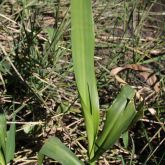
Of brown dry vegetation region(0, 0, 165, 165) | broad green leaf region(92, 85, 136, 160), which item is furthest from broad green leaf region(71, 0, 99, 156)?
brown dry vegetation region(0, 0, 165, 165)

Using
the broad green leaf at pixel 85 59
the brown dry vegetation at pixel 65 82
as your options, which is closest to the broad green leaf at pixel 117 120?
the broad green leaf at pixel 85 59

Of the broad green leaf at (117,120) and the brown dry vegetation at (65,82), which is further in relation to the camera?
the brown dry vegetation at (65,82)

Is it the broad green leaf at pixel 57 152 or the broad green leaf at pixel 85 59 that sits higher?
the broad green leaf at pixel 85 59

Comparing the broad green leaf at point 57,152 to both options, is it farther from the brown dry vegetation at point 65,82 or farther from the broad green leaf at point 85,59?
the brown dry vegetation at point 65,82

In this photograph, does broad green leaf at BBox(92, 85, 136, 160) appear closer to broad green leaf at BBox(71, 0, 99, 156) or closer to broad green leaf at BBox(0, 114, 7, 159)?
broad green leaf at BBox(71, 0, 99, 156)

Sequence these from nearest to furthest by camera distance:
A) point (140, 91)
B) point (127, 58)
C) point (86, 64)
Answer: point (86, 64) → point (140, 91) → point (127, 58)

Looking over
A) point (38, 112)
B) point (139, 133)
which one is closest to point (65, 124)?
point (38, 112)

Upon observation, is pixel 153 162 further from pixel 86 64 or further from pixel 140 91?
pixel 86 64
